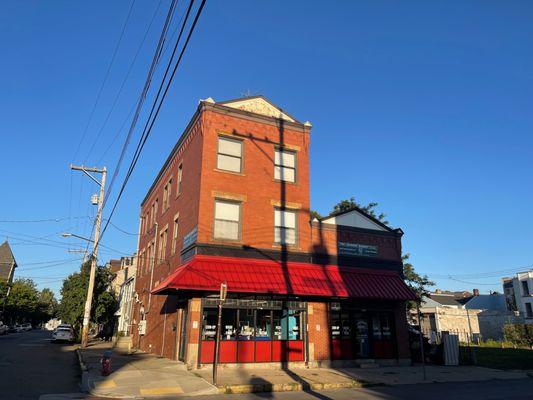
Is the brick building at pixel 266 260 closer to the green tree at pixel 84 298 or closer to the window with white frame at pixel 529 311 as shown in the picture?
the green tree at pixel 84 298

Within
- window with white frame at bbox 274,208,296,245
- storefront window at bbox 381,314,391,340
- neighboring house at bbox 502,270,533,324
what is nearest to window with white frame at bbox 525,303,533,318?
neighboring house at bbox 502,270,533,324

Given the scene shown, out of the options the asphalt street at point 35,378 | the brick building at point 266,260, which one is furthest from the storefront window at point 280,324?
the asphalt street at point 35,378

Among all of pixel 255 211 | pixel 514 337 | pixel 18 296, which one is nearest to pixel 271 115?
pixel 255 211

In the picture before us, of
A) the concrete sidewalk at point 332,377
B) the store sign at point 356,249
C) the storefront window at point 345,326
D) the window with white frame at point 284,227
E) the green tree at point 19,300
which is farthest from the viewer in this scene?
the green tree at point 19,300

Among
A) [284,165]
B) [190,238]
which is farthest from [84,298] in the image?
[284,165]

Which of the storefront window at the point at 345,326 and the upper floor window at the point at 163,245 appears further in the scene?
the upper floor window at the point at 163,245

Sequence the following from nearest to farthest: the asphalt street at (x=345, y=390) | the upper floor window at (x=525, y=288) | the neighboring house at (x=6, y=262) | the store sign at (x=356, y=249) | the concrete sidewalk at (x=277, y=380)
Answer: the asphalt street at (x=345, y=390) → the concrete sidewalk at (x=277, y=380) → the store sign at (x=356, y=249) → the upper floor window at (x=525, y=288) → the neighboring house at (x=6, y=262)

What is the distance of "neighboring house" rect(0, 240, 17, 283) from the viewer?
4702 inches

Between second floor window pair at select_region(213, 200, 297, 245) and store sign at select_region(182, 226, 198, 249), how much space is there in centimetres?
87

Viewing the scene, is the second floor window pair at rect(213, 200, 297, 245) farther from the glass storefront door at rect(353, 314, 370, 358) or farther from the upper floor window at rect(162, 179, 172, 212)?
the upper floor window at rect(162, 179, 172, 212)

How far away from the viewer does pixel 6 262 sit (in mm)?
121688

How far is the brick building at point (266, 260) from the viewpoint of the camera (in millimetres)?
18266

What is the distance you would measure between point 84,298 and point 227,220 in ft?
81.2

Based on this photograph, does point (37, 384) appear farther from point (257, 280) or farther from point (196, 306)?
point (257, 280)
